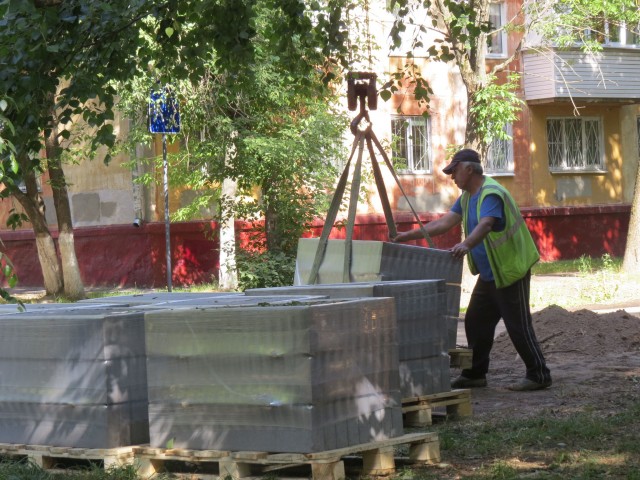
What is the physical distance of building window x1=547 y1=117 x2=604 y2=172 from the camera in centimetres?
3092

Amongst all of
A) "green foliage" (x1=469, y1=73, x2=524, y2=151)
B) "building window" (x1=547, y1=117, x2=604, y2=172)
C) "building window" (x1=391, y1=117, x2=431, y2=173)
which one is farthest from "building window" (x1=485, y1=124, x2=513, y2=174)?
"green foliage" (x1=469, y1=73, x2=524, y2=151)

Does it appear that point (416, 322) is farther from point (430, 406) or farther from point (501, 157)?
point (501, 157)

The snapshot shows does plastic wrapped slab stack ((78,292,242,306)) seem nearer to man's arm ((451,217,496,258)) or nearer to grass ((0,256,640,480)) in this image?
grass ((0,256,640,480))

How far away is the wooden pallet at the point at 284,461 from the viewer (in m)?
6.18

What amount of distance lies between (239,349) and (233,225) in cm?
1620

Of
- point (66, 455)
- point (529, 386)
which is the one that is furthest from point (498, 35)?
point (66, 455)

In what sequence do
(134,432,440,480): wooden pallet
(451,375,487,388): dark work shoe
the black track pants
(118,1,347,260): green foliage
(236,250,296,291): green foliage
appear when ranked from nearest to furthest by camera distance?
(134,432,440,480): wooden pallet
the black track pants
(451,375,487,388): dark work shoe
(236,250,296,291): green foliage
(118,1,347,260): green foliage

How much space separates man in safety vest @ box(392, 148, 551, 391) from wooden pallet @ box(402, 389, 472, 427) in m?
1.26

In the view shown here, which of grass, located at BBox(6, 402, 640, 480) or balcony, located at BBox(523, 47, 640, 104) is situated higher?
balcony, located at BBox(523, 47, 640, 104)

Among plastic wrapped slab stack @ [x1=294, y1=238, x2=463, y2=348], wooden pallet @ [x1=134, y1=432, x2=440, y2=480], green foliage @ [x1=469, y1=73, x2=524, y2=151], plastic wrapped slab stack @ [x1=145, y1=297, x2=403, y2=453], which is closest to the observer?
wooden pallet @ [x1=134, y1=432, x2=440, y2=480]

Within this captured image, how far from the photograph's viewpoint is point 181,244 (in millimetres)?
25203

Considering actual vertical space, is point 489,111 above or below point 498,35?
below

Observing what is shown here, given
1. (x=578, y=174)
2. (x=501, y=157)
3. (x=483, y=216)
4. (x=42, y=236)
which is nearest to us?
(x=483, y=216)

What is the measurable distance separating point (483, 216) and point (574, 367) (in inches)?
103
